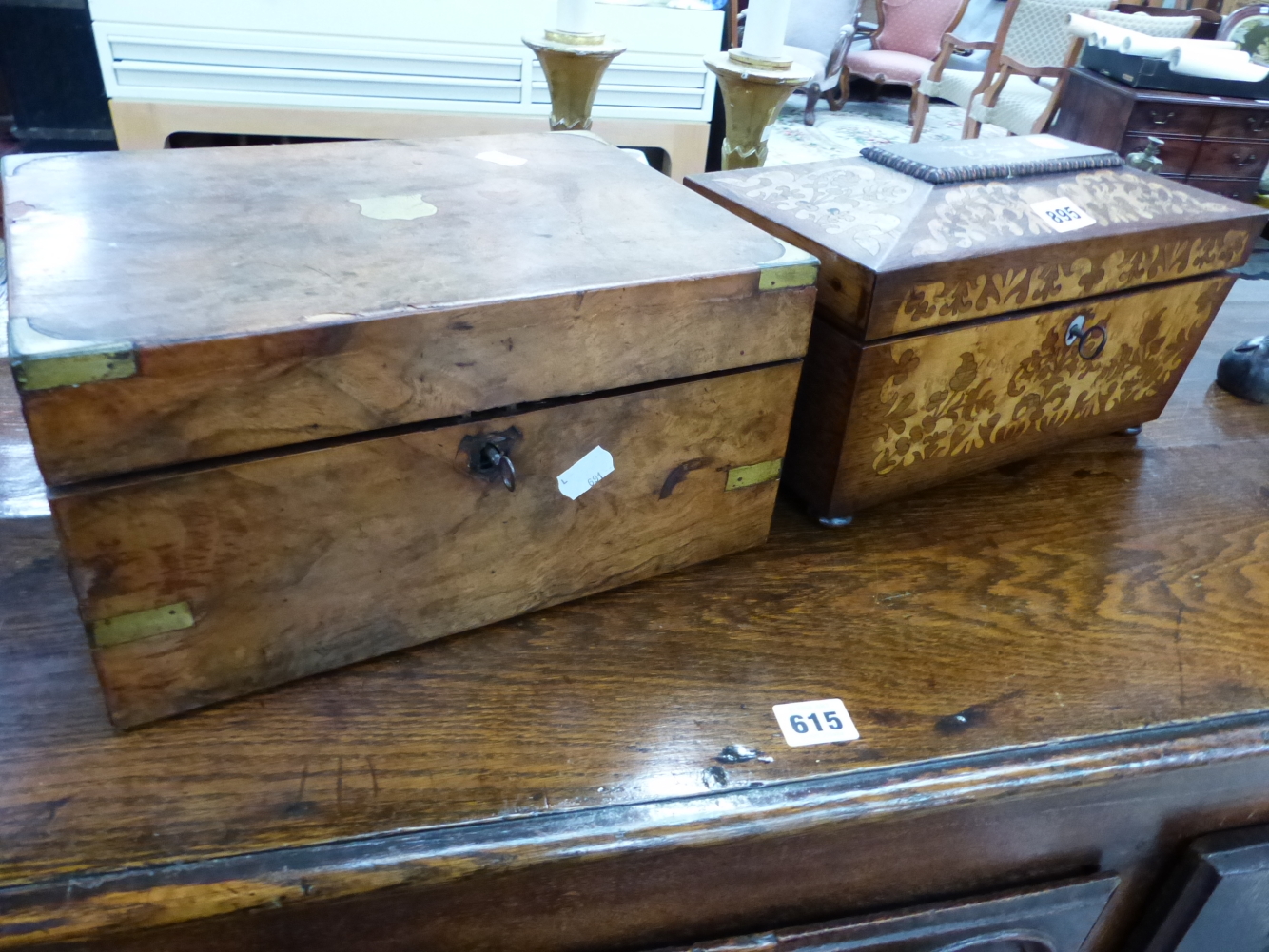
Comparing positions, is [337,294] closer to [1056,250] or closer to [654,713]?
[654,713]

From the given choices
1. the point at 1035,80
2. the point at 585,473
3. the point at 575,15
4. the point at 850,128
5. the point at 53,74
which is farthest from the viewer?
the point at 850,128

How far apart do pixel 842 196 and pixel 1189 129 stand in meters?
3.18

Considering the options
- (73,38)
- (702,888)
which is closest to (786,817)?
(702,888)

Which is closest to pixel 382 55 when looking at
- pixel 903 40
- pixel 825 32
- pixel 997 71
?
pixel 997 71

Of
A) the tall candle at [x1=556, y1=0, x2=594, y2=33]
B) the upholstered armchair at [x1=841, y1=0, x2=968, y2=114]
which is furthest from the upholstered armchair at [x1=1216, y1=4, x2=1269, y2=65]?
the tall candle at [x1=556, y1=0, x2=594, y2=33]

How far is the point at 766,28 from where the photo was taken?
0.79m

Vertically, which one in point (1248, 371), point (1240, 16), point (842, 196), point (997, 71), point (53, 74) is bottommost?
point (997, 71)

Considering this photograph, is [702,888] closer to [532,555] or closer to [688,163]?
[532,555]

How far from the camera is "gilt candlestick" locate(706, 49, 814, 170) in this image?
0.80 m

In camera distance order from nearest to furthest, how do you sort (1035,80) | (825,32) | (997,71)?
1. (997,71)
2. (1035,80)
3. (825,32)

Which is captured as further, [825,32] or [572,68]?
[825,32]

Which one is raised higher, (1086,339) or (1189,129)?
(1086,339)

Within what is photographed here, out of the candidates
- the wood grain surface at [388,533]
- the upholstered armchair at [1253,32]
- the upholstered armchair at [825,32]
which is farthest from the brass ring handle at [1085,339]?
the upholstered armchair at [825,32]

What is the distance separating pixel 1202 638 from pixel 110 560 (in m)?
0.75
